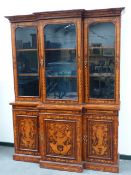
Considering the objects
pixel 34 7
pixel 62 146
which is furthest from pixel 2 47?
pixel 62 146

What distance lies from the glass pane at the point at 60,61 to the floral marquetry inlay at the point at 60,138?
37 centimetres

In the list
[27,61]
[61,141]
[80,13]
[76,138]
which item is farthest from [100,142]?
[80,13]

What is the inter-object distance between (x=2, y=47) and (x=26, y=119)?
4.10ft

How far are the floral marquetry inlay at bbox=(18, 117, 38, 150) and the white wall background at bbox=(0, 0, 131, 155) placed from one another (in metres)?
0.64

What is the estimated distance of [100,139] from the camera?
3119 mm

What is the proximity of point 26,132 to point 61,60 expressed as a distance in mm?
1132

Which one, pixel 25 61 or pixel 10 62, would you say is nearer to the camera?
pixel 25 61

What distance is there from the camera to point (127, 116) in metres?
3.40

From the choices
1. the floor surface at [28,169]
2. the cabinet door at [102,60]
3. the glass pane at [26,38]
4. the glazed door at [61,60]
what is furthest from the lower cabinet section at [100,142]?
the glass pane at [26,38]

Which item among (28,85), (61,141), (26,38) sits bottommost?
(61,141)

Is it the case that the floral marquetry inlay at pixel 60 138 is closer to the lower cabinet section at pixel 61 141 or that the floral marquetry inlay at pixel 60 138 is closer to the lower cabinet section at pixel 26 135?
the lower cabinet section at pixel 61 141

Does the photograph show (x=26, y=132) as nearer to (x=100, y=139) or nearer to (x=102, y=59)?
(x=100, y=139)

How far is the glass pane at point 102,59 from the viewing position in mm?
2988

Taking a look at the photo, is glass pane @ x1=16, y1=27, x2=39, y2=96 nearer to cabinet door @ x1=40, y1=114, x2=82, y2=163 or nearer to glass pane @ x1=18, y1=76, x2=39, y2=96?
glass pane @ x1=18, y1=76, x2=39, y2=96
